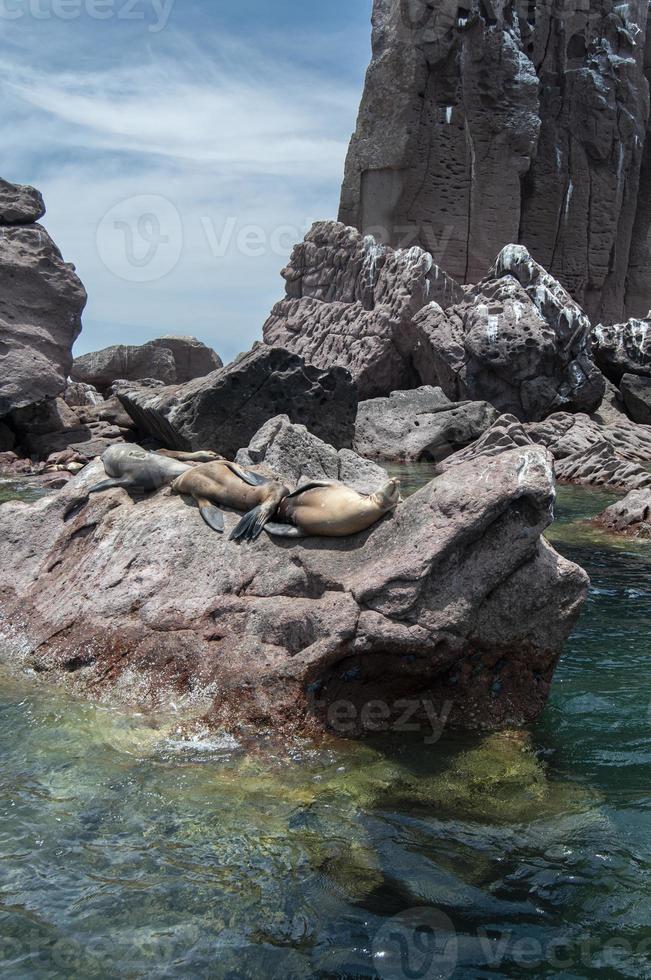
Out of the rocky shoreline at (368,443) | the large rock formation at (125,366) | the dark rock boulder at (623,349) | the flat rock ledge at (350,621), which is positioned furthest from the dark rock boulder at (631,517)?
the large rock formation at (125,366)

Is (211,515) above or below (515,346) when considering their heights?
below

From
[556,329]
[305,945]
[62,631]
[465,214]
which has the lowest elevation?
[305,945]

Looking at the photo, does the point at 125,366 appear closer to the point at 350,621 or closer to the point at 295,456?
the point at 295,456

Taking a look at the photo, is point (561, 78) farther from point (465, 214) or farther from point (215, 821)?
point (215, 821)

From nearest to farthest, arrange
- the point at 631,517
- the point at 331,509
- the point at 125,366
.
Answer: the point at 331,509
the point at 631,517
the point at 125,366

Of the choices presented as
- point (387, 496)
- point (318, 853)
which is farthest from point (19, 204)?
point (318, 853)

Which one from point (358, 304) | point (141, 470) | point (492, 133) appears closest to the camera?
point (141, 470)

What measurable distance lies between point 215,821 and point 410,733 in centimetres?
112

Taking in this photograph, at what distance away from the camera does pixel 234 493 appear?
494 centimetres

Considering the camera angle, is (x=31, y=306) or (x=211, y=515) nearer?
(x=211, y=515)

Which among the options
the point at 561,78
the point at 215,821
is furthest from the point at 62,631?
the point at 561,78

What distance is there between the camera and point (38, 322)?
49.5 ft

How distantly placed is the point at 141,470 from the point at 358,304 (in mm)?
15935

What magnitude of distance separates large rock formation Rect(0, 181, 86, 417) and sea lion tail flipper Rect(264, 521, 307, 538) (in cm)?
1086
